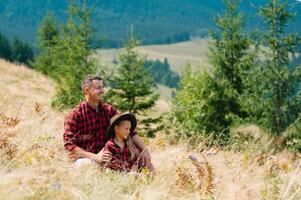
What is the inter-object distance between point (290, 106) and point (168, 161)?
1097cm

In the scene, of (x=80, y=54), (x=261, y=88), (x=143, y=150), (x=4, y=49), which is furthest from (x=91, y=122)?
(x=4, y=49)

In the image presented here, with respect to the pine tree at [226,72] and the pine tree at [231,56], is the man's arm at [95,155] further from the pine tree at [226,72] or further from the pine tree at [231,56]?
the pine tree at [231,56]

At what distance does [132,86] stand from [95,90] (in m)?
12.8

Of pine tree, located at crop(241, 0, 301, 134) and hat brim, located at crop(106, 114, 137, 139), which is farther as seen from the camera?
pine tree, located at crop(241, 0, 301, 134)

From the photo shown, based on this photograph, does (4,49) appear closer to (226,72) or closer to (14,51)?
(14,51)

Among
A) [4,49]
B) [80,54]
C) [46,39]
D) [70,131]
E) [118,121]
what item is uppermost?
[46,39]

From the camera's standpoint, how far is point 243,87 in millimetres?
18703

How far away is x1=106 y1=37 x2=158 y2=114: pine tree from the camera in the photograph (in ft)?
63.9

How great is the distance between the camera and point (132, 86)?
1939cm

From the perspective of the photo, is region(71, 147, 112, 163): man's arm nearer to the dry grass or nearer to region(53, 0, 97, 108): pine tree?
the dry grass

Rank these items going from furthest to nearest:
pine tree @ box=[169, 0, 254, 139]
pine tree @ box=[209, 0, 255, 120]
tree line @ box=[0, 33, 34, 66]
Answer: tree line @ box=[0, 33, 34, 66] → pine tree @ box=[209, 0, 255, 120] → pine tree @ box=[169, 0, 254, 139]

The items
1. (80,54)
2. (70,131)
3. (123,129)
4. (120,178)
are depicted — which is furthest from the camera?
(80,54)

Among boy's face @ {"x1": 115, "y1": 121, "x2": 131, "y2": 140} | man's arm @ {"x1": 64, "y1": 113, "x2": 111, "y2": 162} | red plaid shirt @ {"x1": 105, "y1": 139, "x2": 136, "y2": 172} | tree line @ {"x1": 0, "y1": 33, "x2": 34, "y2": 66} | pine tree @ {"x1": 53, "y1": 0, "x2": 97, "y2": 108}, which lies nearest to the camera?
red plaid shirt @ {"x1": 105, "y1": 139, "x2": 136, "y2": 172}

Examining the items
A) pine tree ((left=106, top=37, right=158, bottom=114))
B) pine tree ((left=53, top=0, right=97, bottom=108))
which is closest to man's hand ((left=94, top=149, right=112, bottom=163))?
pine tree ((left=106, top=37, right=158, bottom=114))
